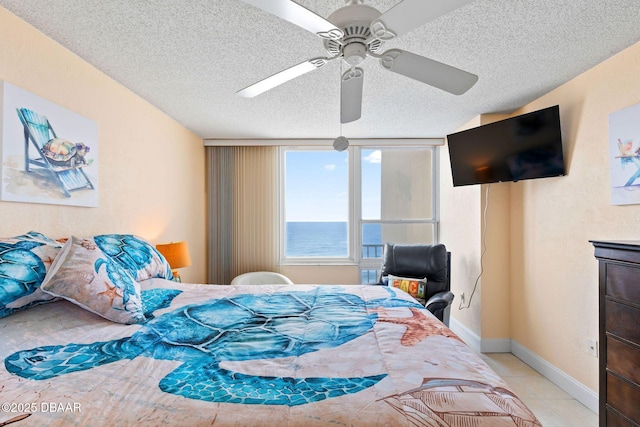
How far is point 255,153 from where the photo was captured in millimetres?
4594

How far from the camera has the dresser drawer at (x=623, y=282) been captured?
5.37 ft

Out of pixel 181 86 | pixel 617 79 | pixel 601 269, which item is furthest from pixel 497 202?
pixel 181 86

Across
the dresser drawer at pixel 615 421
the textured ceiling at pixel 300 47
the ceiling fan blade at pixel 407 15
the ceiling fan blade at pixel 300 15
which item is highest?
the textured ceiling at pixel 300 47

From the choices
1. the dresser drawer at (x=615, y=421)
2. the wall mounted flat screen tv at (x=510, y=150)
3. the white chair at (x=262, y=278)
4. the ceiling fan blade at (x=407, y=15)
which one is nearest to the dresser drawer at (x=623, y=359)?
the dresser drawer at (x=615, y=421)

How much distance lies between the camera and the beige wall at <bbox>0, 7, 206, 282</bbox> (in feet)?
6.17

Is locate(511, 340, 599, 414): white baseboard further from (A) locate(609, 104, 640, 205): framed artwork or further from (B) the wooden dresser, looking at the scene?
(A) locate(609, 104, 640, 205): framed artwork

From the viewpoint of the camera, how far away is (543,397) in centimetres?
259

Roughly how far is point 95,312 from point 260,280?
2.83 m

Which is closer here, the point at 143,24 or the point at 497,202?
the point at 143,24

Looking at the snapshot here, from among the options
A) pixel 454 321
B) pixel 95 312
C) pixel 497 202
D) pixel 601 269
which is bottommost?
pixel 454 321

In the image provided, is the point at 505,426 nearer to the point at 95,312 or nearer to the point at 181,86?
the point at 95,312

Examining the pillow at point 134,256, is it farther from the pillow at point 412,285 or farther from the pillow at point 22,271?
the pillow at point 412,285

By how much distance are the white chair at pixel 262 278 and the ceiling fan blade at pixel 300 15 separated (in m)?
3.25

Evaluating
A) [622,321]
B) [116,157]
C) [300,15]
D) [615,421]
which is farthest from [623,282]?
[116,157]
